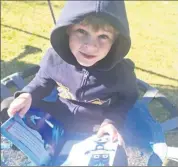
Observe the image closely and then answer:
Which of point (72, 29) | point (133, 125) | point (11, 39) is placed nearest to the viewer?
point (72, 29)

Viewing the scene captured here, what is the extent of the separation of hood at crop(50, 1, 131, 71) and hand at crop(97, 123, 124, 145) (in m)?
0.14

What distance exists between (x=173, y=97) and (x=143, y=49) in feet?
0.84

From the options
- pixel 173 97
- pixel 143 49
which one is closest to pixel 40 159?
pixel 173 97

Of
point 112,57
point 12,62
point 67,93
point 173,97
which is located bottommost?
point 173,97

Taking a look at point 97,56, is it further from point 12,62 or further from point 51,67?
point 12,62

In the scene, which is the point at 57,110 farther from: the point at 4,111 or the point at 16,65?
the point at 16,65

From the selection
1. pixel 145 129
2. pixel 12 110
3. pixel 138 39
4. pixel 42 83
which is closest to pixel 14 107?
pixel 12 110

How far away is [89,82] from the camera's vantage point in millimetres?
1060

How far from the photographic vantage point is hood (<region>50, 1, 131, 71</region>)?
82cm

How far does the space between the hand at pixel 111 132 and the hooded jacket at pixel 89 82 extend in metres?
0.04

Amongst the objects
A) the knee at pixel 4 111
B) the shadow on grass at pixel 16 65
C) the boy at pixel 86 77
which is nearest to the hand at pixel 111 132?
the boy at pixel 86 77

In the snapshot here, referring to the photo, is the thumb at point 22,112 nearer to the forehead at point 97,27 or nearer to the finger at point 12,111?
the finger at point 12,111

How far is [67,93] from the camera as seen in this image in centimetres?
111

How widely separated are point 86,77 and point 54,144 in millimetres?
200
